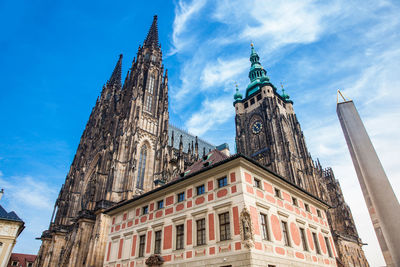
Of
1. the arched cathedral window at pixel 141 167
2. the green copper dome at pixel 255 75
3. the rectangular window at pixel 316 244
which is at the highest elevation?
the green copper dome at pixel 255 75

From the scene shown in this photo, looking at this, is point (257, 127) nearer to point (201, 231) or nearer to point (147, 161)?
point (147, 161)

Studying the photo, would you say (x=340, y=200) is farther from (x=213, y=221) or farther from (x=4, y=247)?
(x=4, y=247)

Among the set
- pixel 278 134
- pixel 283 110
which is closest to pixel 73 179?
pixel 278 134

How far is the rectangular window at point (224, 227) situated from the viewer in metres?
14.3

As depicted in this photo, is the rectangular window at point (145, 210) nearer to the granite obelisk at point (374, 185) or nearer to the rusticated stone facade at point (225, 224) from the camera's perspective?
the rusticated stone facade at point (225, 224)

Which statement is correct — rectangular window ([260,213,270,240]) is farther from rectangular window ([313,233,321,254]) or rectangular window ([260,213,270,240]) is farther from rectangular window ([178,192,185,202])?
rectangular window ([313,233,321,254])

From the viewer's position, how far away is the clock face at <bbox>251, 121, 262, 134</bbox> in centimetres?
5415

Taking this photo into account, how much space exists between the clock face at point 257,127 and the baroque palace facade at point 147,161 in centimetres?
25

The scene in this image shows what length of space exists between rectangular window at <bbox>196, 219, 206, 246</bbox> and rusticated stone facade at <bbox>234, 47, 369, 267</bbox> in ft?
99.1

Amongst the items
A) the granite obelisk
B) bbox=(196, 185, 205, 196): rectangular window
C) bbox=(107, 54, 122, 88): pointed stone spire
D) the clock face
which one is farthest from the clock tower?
the granite obelisk

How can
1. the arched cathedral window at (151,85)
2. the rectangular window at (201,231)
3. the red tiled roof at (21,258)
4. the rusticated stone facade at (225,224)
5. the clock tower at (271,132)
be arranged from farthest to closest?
the red tiled roof at (21,258), the clock tower at (271,132), the arched cathedral window at (151,85), the rectangular window at (201,231), the rusticated stone facade at (225,224)

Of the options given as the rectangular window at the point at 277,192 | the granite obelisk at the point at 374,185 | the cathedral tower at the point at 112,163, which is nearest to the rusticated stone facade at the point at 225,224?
the rectangular window at the point at 277,192

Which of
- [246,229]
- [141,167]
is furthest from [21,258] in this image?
[246,229]

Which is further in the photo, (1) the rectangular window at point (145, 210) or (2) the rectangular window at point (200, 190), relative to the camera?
(1) the rectangular window at point (145, 210)
